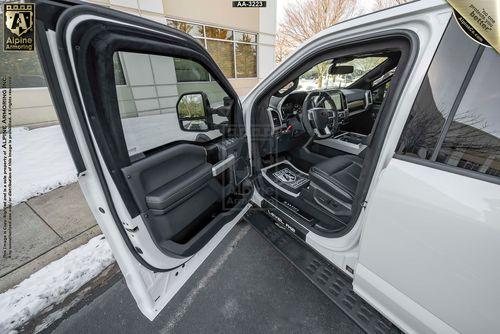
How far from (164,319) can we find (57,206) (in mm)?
2332

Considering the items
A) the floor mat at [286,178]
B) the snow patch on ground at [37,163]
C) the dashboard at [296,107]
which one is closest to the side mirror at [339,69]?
the dashboard at [296,107]

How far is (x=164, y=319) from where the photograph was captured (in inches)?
64.1

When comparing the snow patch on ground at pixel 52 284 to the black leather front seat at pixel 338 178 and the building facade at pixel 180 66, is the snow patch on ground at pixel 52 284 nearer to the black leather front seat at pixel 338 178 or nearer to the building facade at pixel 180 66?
the building facade at pixel 180 66

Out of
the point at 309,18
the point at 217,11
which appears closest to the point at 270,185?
Result: the point at 217,11

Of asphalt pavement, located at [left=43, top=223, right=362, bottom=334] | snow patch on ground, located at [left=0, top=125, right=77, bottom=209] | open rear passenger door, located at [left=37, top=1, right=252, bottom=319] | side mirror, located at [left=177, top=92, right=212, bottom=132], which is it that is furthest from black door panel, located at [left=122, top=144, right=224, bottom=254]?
snow patch on ground, located at [left=0, top=125, right=77, bottom=209]

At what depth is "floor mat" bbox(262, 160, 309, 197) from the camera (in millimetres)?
2531

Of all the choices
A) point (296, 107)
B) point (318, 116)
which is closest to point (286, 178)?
point (318, 116)

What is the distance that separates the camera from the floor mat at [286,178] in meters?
2.53

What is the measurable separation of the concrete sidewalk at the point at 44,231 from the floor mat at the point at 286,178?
6.82ft

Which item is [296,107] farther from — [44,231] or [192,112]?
[44,231]

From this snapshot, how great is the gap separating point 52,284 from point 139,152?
152cm

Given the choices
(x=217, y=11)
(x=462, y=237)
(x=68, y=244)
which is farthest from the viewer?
(x=217, y=11)

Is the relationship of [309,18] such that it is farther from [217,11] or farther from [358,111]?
[358,111]

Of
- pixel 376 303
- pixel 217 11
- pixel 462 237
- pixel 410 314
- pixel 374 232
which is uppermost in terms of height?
pixel 217 11
